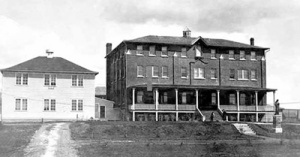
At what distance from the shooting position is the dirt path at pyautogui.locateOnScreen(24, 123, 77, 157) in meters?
23.1

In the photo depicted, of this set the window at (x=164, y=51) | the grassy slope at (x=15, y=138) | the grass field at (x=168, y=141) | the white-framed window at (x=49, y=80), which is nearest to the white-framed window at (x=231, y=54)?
the window at (x=164, y=51)

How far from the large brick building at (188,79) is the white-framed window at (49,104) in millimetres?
8163

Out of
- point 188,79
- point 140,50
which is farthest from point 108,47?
point 188,79

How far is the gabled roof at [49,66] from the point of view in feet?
145

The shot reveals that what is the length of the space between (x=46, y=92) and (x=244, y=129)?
19.9 meters

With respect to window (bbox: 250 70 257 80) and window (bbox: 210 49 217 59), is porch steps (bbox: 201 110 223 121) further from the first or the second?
window (bbox: 250 70 257 80)

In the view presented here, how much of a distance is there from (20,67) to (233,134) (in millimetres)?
22397

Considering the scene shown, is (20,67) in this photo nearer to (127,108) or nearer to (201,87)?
(127,108)

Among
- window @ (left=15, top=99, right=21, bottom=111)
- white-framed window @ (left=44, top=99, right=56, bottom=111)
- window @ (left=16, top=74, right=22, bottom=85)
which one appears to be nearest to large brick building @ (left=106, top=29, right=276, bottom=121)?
white-framed window @ (left=44, top=99, right=56, bottom=111)

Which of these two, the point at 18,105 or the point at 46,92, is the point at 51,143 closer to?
the point at 18,105

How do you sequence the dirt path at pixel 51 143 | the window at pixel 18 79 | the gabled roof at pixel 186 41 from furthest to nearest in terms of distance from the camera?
the gabled roof at pixel 186 41 → the window at pixel 18 79 → the dirt path at pixel 51 143

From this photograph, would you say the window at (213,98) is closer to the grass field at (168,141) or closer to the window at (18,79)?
the grass field at (168,141)

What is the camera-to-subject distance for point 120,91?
52562mm

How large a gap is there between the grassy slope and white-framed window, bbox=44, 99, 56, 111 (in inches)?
336
